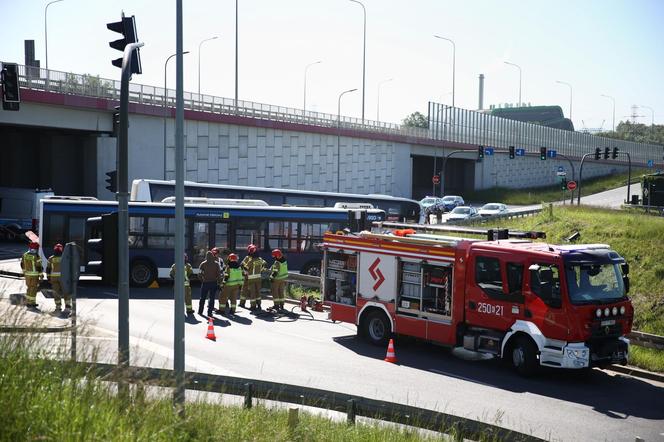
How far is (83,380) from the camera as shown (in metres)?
7.97

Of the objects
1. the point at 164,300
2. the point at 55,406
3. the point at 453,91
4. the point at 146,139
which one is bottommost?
the point at 164,300

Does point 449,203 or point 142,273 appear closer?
point 142,273

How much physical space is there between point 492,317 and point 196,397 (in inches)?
279

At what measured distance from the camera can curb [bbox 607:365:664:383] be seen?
1537 centimetres

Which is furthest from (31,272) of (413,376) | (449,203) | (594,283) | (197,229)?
(449,203)

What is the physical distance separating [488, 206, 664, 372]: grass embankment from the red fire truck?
6.94ft

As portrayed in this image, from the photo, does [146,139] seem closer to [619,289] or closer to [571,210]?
[571,210]

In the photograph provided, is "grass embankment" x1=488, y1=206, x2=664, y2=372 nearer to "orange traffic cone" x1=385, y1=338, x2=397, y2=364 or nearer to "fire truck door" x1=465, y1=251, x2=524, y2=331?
"fire truck door" x1=465, y1=251, x2=524, y2=331

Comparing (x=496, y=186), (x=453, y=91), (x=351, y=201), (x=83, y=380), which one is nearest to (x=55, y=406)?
(x=83, y=380)

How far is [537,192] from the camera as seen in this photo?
91188 millimetres

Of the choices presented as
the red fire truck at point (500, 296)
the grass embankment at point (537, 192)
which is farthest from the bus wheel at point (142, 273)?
the grass embankment at point (537, 192)

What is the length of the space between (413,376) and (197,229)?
13080 mm

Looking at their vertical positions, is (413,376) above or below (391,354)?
below

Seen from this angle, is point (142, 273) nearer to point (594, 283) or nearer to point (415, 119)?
point (594, 283)
